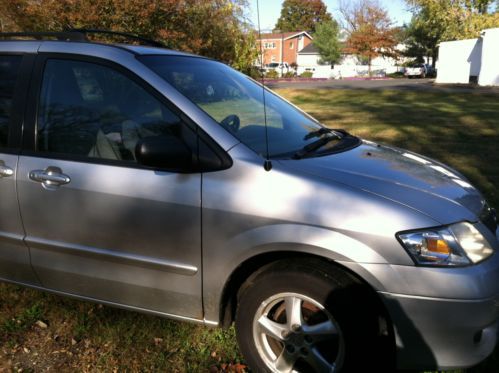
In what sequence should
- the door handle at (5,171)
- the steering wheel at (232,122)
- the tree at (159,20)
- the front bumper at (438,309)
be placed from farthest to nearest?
the tree at (159,20), the door handle at (5,171), the steering wheel at (232,122), the front bumper at (438,309)

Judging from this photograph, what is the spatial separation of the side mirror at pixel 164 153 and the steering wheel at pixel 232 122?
310 millimetres

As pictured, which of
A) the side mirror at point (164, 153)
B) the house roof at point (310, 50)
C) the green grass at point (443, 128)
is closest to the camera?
the side mirror at point (164, 153)

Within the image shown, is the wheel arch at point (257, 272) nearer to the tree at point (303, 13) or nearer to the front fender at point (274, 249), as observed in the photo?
the front fender at point (274, 249)

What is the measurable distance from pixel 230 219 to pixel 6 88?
178 cm

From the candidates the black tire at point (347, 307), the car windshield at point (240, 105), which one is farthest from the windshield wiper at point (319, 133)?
the black tire at point (347, 307)

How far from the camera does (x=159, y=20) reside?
18.3 meters

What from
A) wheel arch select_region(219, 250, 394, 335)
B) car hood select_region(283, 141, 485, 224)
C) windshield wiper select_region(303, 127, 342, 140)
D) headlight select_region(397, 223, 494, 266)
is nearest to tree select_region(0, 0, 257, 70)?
windshield wiper select_region(303, 127, 342, 140)

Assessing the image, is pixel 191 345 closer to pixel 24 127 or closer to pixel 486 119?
pixel 24 127

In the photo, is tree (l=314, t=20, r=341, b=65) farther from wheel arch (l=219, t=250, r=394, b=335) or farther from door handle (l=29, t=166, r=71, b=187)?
wheel arch (l=219, t=250, r=394, b=335)

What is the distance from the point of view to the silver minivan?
7.25 ft

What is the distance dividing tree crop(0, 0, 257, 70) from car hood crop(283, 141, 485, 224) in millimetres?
13414

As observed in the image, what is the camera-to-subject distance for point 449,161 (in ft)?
24.5

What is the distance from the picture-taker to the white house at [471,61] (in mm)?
27000

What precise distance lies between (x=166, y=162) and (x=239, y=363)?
127cm
